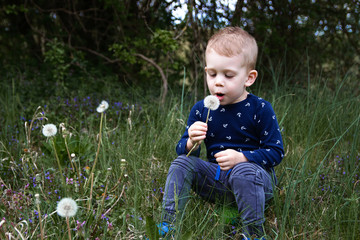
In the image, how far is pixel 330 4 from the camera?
4375mm

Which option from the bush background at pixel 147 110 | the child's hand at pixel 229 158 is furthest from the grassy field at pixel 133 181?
the child's hand at pixel 229 158

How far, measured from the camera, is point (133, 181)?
2189 millimetres

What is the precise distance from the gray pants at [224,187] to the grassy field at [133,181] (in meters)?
0.07

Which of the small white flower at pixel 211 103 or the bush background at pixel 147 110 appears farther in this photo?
the bush background at pixel 147 110

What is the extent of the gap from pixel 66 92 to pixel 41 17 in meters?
1.56

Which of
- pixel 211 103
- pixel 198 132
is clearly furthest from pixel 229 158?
pixel 211 103

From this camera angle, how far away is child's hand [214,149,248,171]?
6.04 feet

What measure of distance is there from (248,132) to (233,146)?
0.34ft

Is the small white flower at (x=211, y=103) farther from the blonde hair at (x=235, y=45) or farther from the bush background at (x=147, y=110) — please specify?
the bush background at (x=147, y=110)

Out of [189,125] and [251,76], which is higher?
[251,76]

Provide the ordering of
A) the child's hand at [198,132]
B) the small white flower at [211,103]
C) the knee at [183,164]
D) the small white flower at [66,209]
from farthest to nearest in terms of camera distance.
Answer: the knee at [183,164]
the child's hand at [198,132]
the small white flower at [211,103]
the small white flower at [66,209]

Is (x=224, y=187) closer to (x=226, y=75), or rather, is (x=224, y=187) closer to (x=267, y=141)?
(x=267, y=141)

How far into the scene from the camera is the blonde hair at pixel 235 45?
72.8 inches

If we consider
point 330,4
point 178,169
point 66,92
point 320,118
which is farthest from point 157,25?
point 178,169
